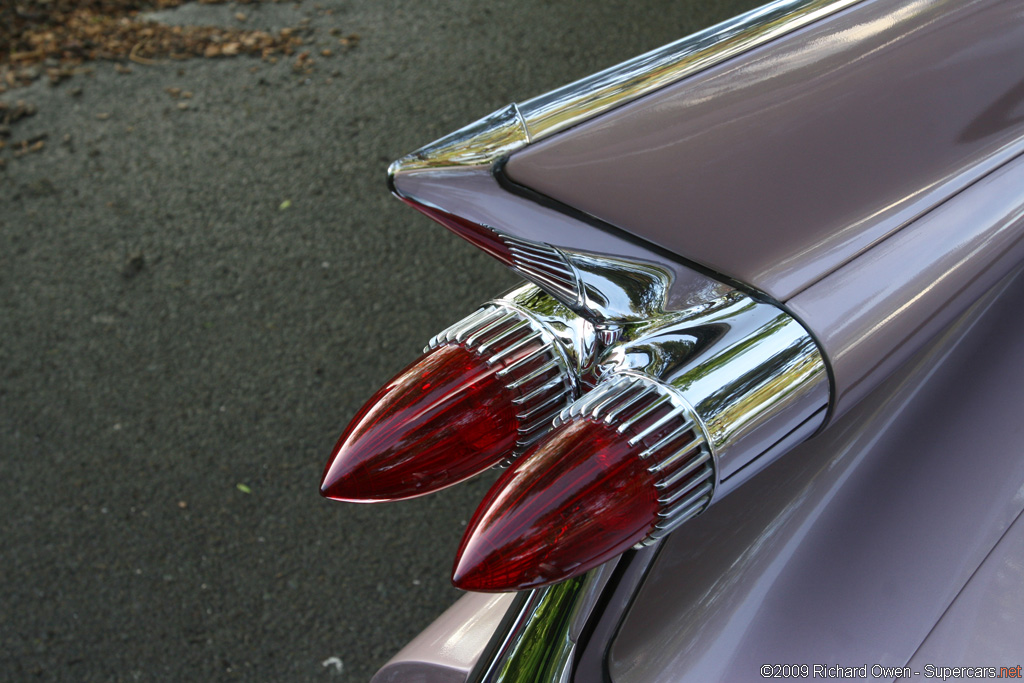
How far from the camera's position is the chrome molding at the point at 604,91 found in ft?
2.53

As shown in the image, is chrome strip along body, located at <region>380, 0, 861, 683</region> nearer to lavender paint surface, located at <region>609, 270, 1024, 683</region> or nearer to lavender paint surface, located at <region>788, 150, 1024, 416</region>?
lavender paint surface, located at <region>788, 150, 1024, 416</region>

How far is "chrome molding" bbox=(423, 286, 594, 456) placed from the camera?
0.91 m

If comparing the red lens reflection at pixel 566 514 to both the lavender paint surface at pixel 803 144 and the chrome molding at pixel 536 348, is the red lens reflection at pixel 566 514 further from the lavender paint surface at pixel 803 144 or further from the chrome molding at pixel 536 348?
the lavender paint surface at pixel 803 144

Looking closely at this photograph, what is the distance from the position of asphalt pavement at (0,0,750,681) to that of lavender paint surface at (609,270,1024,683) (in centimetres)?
132

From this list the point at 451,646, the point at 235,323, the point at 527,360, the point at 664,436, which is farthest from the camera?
the point at 235,323

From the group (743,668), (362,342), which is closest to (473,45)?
(362,342)

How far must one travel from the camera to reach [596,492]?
0.79 m

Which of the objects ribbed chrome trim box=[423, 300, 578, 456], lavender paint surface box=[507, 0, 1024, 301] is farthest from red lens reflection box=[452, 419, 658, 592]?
lavender paint surface box=[507, 0, 1024, 301]

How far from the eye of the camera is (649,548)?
1.00m

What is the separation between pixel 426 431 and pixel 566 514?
0.20m

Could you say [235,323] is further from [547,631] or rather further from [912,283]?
[912,283]

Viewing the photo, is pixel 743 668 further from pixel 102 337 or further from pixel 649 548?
pixel 102 337

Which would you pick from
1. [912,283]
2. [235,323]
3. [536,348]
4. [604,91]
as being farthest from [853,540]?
[235,323]

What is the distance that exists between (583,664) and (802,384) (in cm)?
42
